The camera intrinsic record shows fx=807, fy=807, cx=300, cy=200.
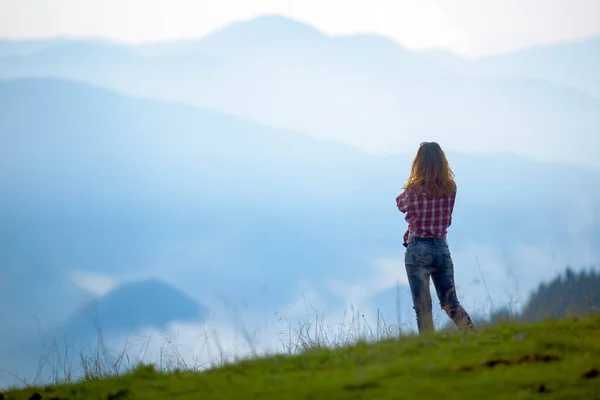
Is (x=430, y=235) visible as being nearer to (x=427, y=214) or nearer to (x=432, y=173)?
(x=427, y=214)

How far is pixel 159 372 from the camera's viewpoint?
8383 millimetres

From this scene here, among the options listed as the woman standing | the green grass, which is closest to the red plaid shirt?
the woman standing

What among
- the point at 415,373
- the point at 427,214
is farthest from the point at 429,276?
the point at 415,373

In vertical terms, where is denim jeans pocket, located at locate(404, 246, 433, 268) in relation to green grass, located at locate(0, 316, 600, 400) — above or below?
above

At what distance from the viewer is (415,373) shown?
21.1ft

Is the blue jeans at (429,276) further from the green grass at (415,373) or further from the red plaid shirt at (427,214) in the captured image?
the green grass at (415,373)

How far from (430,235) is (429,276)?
1.53 feet

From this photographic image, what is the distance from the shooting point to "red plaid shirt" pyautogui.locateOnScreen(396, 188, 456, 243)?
918 cm

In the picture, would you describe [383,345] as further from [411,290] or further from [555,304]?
[555,304]

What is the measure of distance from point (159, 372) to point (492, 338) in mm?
3402

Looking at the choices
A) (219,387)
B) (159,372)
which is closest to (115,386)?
(159,372)

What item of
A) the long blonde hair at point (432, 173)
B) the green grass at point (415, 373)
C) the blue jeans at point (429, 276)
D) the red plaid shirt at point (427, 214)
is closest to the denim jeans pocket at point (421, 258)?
the blue jeans at point (429, 276)

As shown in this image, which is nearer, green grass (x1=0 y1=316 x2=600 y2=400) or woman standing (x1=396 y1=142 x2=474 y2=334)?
green grass (x1=0 y1=316 x2=600 y2=400)

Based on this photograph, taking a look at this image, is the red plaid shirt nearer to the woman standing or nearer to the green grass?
the woman standing
